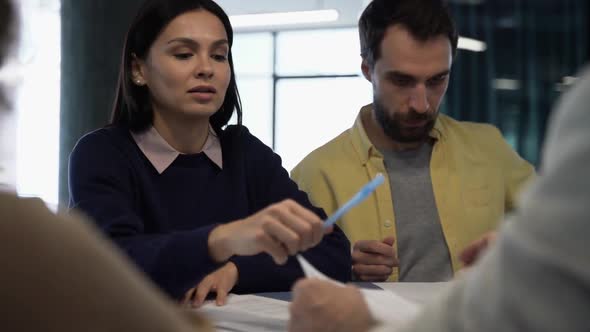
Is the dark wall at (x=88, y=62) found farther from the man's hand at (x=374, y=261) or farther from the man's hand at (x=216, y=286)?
the man's hand at (x=216, y=286)

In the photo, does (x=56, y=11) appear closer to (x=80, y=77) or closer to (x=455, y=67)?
(x=80, y=77)

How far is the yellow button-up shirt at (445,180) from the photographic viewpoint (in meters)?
2.06

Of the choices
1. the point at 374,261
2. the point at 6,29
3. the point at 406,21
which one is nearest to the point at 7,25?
the point at 6,29

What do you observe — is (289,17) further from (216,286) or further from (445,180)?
(216,286)

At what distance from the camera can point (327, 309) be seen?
83cm

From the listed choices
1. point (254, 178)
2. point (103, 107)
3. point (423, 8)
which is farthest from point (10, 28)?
point (103, 107)

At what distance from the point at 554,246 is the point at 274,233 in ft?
2.43

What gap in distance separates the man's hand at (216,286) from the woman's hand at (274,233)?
0.35 ft

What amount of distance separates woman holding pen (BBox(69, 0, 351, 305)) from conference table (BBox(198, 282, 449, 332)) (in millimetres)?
69

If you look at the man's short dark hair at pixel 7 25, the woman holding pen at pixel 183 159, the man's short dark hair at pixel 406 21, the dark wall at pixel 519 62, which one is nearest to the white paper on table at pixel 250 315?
the woman holding pen at pixel 183 159

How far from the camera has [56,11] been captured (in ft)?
16.5

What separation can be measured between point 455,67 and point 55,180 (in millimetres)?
2924

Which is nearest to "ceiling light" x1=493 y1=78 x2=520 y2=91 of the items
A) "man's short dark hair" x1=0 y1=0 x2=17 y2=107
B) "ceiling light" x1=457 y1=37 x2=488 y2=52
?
"ceiling light" x1=457 y1=37 x2=488 y2=52

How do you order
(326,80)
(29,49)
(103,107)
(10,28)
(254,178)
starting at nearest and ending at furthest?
(10,28), (29,49), (254,178), (103,107), (326,80)
